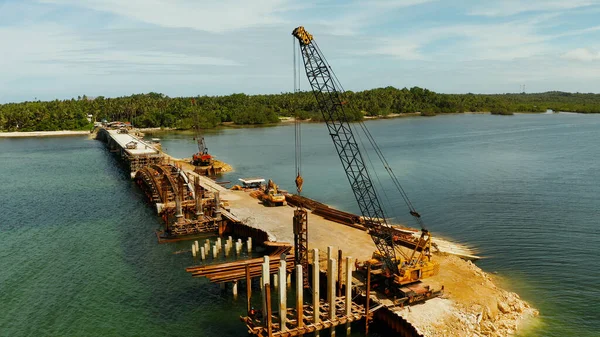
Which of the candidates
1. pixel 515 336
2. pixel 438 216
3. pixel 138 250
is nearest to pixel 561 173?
pixel 438 216

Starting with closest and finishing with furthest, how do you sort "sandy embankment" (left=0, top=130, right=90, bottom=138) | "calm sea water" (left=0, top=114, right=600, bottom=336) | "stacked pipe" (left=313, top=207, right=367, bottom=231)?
1. "calm sea water" (left=0, top=114, right=600, bottom=336)
2. "stacked pipe" (left=313, top=207, right=367, bottom=231)
3. "sandy embankment" (left=0, top=130, right=90, bottom=138)

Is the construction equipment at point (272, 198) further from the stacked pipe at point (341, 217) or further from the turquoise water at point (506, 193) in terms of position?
the turquoise water at point (506, 193)

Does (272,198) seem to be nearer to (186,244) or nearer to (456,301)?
(186,244)

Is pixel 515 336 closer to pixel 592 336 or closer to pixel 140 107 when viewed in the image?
pixel 592 336

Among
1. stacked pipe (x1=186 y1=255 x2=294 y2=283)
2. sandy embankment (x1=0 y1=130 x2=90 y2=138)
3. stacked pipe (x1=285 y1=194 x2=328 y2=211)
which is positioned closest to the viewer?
stacked pipe (x1=186 y1=255 x2=294 y2=283)

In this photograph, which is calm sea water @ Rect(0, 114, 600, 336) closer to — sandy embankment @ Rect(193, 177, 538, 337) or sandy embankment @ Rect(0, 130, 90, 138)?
sandy embankment @ Rect(193, 177, 538, 337)

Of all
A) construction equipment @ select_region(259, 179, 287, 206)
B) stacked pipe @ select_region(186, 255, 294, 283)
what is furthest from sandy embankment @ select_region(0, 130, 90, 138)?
stacked pipe @ select_region(186, 255, 294, 283)

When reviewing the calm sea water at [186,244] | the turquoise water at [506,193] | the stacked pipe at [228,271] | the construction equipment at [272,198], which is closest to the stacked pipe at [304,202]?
the construction equipment at [272,198]
